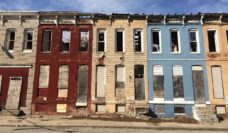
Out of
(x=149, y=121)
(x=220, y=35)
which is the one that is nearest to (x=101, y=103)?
(x=149, y=121)

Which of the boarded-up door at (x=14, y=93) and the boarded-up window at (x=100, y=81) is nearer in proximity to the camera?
the boarded-up door at (x=14, y=93)

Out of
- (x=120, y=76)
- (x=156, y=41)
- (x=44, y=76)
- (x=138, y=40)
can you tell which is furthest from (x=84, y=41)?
(x=156, y=41)

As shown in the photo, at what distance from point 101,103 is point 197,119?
27.6 feet

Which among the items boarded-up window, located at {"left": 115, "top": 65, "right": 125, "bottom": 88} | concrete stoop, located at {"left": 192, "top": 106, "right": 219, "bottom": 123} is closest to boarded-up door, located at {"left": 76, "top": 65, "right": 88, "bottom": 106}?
boarded-up window, located at {"left": 115, "top": 65, "right": 125, "bottom": 88}

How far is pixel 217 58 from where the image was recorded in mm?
26172

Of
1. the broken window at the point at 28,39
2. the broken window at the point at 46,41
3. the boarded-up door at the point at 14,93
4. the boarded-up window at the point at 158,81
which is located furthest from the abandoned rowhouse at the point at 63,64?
the boarded-up window at the point at 158,81

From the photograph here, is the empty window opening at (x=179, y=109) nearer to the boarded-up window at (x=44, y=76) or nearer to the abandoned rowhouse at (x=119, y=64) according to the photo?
the abandoned rowhouse at (x=119, y=64)

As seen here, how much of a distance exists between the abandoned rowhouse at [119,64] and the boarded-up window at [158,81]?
86 cm

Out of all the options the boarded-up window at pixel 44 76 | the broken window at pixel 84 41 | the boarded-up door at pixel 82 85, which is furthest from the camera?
the broken window at pixel 84 41

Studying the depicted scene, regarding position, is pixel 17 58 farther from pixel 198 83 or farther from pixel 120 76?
pixel 198 83

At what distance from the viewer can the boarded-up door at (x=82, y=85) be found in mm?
Answer: 25609

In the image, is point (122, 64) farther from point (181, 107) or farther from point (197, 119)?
point (197, 119)

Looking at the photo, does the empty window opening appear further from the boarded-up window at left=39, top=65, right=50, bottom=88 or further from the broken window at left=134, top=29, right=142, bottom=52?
the boarded-up window at left=39, top=65, right=50, bottom=88

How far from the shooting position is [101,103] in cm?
2547
